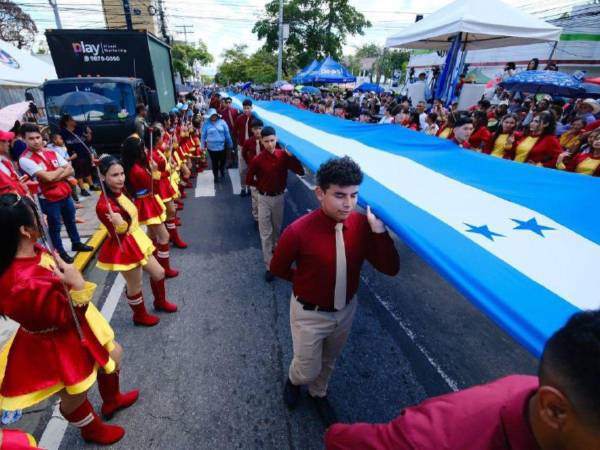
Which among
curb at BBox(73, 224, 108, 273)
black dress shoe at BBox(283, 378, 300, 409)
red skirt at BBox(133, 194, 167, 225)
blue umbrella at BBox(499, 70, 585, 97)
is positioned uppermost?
blue umbrella at BBox(499, 70, 585, 97)

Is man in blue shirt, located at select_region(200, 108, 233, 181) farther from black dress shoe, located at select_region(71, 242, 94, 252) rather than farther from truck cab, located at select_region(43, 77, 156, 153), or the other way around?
black dress shoe, located at select_region(71, 242, 94, 252)

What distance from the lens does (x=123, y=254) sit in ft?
9.95

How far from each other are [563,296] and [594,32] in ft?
81.5

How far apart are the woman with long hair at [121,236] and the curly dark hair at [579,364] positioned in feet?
10.1

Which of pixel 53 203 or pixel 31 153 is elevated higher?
pixel 31 153

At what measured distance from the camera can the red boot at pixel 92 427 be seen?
2.13m

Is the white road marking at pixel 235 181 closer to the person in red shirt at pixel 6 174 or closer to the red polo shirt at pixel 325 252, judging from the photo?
the person in red shirt at pixel 6 174

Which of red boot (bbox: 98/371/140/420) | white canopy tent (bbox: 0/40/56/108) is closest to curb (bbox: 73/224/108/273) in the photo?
red boot (bbox: 98/371/140/420)

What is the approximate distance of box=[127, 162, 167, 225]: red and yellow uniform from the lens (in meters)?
3.76

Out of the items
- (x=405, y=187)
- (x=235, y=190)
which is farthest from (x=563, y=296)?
(x=235, y=190)

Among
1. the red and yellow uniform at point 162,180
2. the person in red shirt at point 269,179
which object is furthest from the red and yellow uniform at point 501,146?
the red and yellow uniform at point 162,180

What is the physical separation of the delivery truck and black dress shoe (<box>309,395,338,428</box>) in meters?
7.55

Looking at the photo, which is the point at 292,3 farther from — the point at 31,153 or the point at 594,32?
the point at 31,153

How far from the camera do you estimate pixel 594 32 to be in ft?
58.6
